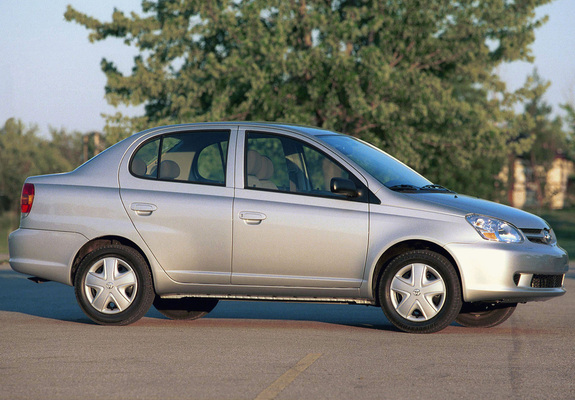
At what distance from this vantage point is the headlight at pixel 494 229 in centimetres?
759

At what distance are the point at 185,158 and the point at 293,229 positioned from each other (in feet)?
4.32

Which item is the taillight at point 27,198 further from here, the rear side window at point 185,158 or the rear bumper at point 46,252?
the rear side window at point 185,158

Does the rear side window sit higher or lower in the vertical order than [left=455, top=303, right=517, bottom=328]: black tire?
higher

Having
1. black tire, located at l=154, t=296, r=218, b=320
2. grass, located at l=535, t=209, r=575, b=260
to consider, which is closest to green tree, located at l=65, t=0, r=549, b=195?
grass, located at l=535, t=209, r=575, b=260

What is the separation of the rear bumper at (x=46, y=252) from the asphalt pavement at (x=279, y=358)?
0.51m

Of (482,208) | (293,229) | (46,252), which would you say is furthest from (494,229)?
(46,252)

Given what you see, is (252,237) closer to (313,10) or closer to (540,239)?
(540,239)

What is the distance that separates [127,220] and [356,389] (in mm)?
3486

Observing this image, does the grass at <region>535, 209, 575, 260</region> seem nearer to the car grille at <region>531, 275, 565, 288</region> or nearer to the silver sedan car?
the car grille at <region>531, 275, 565, 288</region>

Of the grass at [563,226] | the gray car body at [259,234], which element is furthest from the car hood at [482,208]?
the grass at [563,226]

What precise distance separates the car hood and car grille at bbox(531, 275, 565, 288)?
1.45 feet

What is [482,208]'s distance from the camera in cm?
783

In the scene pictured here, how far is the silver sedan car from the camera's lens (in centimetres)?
765

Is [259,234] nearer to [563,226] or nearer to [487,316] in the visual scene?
[487,316]
